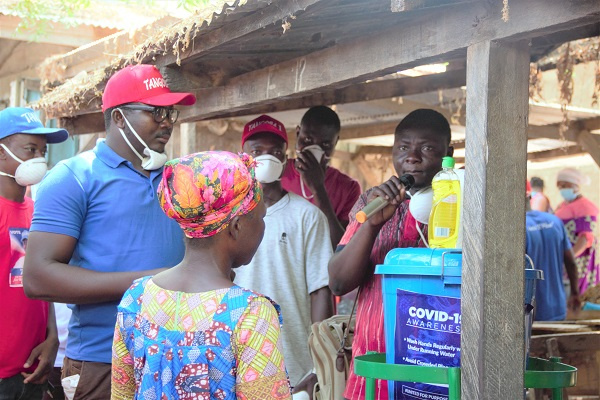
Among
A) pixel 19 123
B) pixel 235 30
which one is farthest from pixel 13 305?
pixel 235 30

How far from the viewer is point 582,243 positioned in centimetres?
1019

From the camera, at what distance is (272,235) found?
4.40 m

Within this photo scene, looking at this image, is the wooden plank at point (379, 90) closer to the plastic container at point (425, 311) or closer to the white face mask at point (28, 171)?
the white face mask at point (28, 171)

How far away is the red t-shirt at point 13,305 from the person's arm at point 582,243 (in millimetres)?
7615

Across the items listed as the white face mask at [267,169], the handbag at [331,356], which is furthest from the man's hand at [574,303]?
the handbag at [331,356]

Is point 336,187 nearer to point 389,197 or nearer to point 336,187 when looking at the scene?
point 336,187

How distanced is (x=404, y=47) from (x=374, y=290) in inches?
42.7

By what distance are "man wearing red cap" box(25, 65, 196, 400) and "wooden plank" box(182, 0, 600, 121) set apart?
686 millimetres

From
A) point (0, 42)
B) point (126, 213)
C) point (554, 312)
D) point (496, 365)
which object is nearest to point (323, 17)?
point (126, 213)

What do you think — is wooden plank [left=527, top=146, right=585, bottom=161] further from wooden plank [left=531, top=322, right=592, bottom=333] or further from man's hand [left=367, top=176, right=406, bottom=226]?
man's hand [left=367, top=176, right=406, bottom=226]

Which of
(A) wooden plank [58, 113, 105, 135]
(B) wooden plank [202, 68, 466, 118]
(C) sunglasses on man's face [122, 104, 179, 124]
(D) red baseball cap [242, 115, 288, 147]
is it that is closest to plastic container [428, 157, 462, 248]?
(C) sunglasses on man's face [122, 104, 179, 124]

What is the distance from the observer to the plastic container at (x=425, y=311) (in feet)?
9.10

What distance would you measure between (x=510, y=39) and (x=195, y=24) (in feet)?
5.25

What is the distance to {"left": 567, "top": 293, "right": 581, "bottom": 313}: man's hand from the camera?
8.70m
